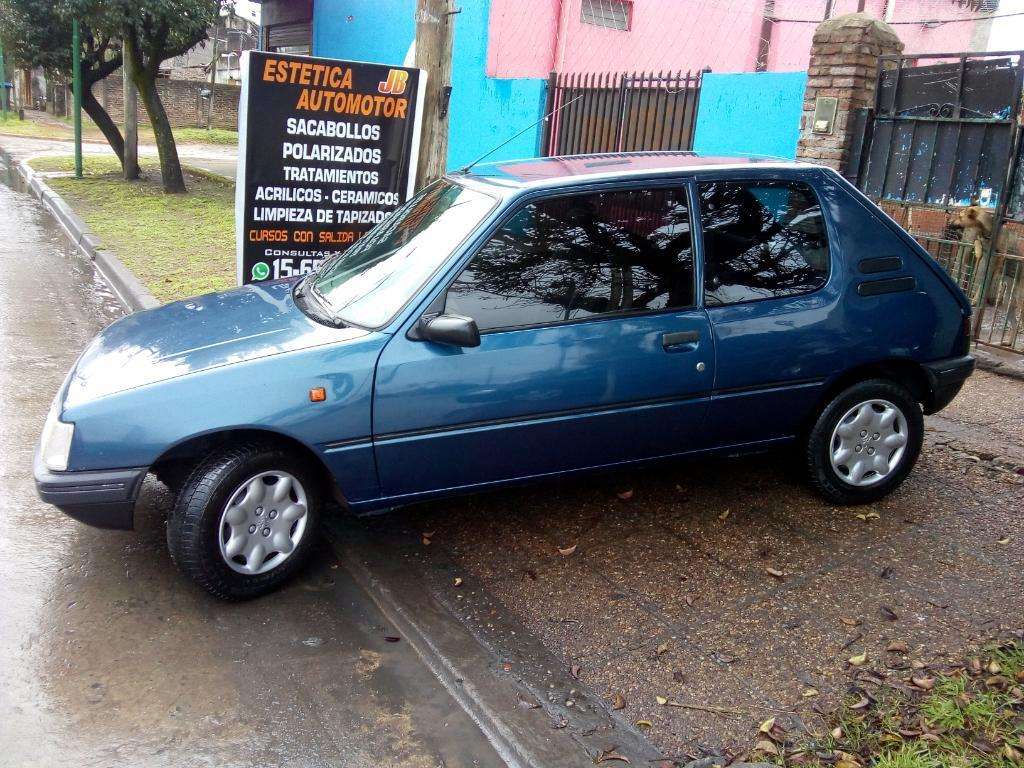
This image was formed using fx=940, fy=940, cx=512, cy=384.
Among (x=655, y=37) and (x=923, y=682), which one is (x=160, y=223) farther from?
(x=923, y=682)

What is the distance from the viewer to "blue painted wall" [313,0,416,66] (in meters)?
14.7

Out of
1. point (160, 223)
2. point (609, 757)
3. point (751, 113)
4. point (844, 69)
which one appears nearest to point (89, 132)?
point (160, 223)

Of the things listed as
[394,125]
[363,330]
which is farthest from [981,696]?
[394,125]

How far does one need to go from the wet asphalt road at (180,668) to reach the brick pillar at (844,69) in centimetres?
606

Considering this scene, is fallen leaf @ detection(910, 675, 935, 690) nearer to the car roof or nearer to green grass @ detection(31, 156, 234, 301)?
the car roof

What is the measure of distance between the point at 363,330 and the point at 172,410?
0.84m

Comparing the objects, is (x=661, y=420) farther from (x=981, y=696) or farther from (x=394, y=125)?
(x=394, y=125)

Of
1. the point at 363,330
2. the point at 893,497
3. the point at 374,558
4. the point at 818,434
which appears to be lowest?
the point at 374,558

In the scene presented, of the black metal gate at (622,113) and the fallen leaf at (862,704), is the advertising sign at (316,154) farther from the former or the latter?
the fallen leaf at (862,704)

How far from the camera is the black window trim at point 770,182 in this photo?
14.5 ft

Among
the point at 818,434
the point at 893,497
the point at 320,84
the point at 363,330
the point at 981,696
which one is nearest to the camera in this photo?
the point at 981,696

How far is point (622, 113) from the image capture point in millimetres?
10820

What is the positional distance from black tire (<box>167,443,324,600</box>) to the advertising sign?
3.23 meters

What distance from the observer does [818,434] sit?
4734mm
